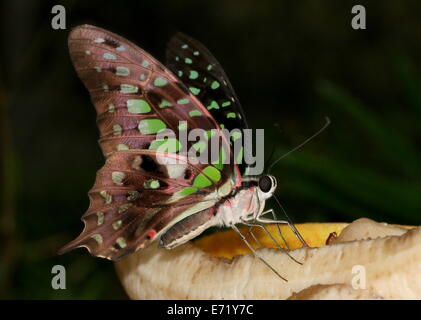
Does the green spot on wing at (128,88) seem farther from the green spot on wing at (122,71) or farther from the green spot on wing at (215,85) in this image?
the green spot on wing at (215,85)

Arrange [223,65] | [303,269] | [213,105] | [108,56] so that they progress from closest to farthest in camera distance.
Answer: [303,269] < [108,56] < [213,105] < [223,65]

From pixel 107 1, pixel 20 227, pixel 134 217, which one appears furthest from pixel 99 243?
pixel 107 1

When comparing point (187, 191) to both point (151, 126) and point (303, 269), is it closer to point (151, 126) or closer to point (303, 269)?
point (151, 126)

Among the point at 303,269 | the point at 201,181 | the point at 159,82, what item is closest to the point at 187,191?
the point at 201,181

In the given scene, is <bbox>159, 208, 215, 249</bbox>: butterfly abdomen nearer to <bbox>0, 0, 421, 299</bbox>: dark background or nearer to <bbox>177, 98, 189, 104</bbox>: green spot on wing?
<bbox>177, 98, 189, 104</bbox>: green spot on wing

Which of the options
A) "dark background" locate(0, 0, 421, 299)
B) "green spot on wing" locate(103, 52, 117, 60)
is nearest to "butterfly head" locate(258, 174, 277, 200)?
"green spot on wing" locate(103, 52, 117, 60)

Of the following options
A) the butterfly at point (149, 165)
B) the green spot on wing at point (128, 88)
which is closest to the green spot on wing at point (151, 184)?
the butterfly at point (149, 165)
